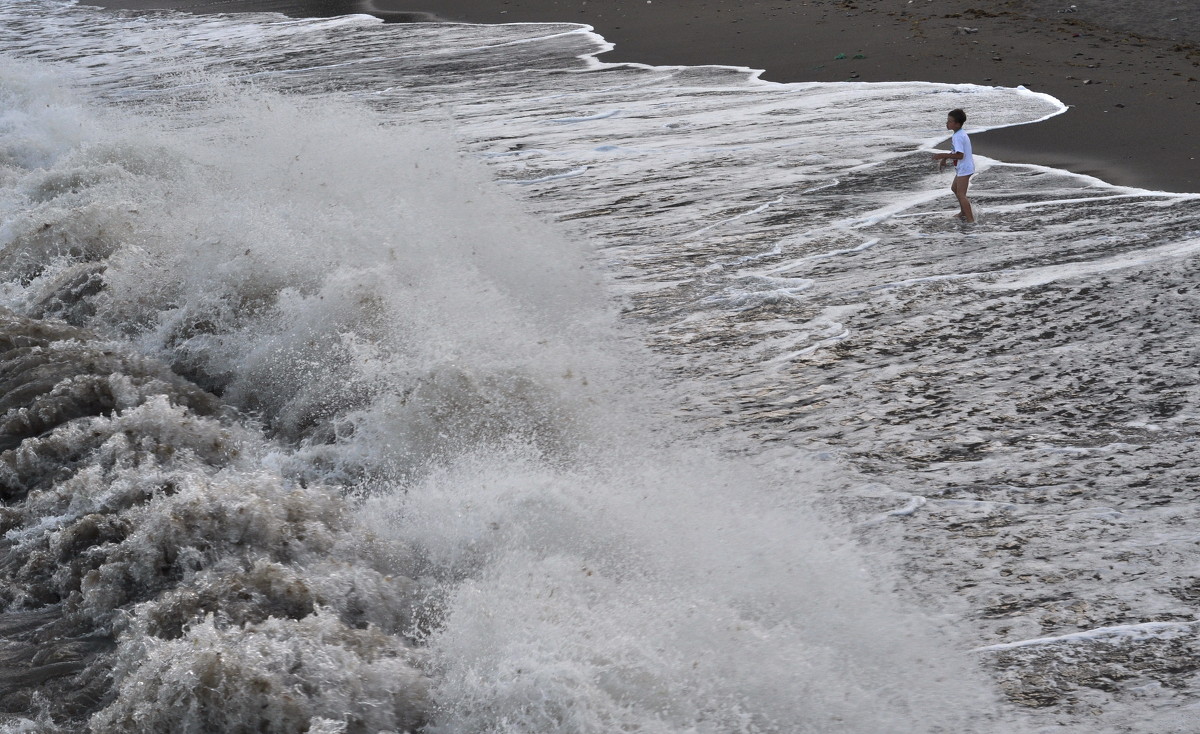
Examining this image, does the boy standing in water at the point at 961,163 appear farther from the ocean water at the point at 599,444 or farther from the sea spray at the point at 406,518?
the sea spray at the point at 406,518

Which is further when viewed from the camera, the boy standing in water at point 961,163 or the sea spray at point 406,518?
the boy standing in water at point 961,163

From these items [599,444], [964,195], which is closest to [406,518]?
[599,444]

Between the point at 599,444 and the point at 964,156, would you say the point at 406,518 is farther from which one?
the point at 964,156

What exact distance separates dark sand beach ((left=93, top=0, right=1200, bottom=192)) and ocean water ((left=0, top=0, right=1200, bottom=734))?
68cm

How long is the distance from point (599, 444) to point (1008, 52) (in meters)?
10.9

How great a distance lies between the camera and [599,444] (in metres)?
5.86

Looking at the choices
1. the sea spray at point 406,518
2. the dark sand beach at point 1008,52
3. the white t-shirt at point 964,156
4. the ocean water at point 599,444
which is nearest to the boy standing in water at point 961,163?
the white t-shirt at point 964,156

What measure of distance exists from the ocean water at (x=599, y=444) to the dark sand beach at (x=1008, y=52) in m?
0.68

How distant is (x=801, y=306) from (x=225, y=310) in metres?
4.42

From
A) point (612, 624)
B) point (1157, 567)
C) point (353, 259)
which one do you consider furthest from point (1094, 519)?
point (353, 259)

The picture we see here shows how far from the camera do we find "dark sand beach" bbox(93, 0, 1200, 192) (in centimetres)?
1028

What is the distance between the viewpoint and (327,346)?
7.12m

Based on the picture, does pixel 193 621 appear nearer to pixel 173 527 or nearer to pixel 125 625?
pixel 125 625

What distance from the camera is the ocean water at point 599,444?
4090 millimetres
